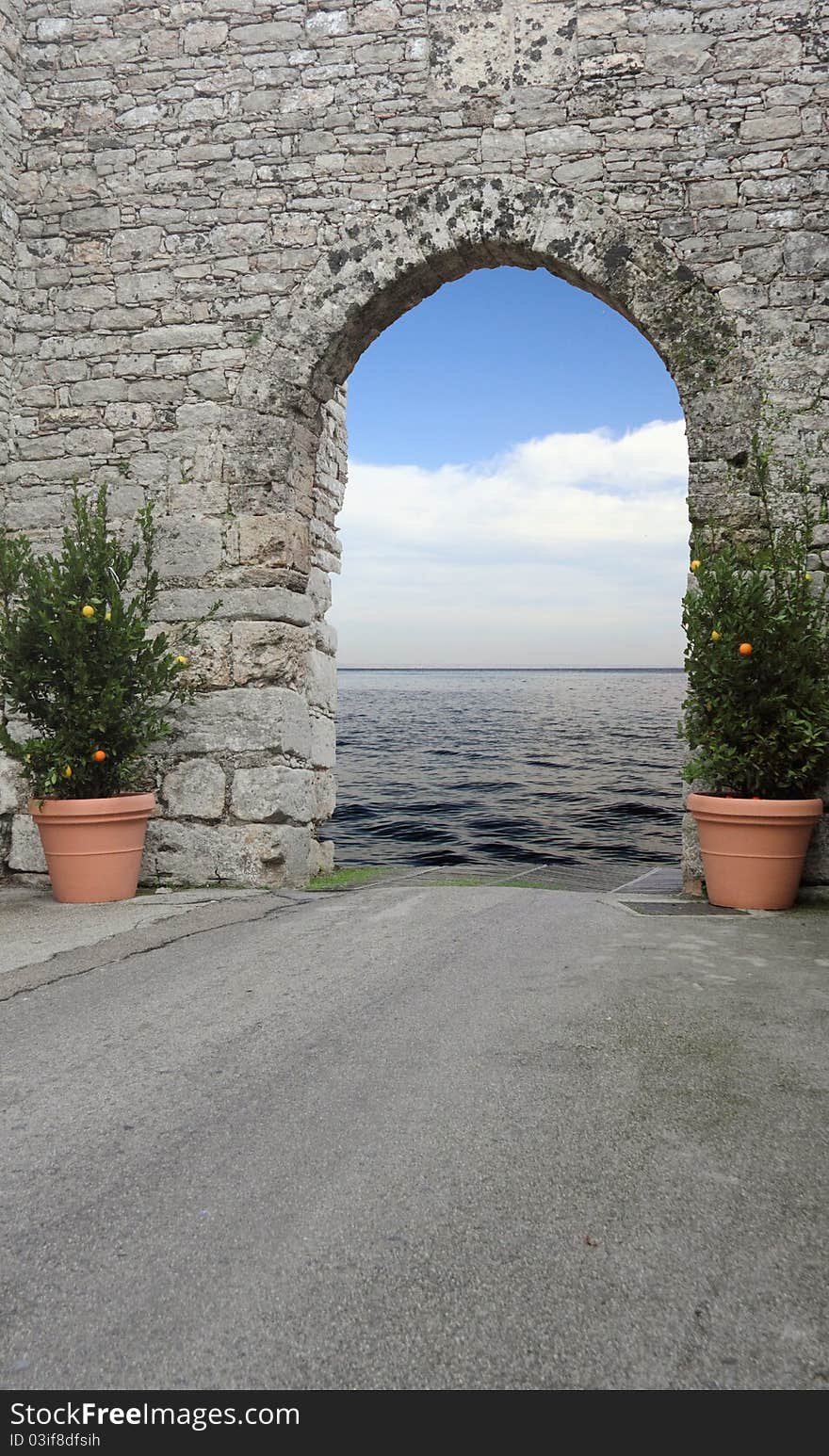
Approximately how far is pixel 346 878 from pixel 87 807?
5.78 ft

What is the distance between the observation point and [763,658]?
4.59 meters

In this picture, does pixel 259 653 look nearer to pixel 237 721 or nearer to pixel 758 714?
pixel 237 721

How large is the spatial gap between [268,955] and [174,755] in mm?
1979

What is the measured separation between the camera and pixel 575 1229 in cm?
172

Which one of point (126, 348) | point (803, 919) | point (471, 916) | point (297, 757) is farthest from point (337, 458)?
point (803, 919)

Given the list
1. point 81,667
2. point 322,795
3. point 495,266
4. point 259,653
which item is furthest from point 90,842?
A: point 495,266

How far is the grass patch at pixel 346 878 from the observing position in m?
5.52

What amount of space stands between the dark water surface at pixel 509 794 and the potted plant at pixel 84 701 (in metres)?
3.98

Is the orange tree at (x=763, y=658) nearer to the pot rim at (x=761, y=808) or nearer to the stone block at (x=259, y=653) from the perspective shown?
the pot rim at (x=761, y=808)

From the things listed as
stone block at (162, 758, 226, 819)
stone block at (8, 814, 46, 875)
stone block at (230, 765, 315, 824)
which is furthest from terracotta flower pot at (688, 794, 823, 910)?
stone block at (8, 814, 46, 875)

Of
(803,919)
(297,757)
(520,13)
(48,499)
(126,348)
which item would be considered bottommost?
(803,919)

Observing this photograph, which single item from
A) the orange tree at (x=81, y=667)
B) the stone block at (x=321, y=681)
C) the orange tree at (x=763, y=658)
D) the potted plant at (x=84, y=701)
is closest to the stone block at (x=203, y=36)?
the orange tree at (x=81, y=667)

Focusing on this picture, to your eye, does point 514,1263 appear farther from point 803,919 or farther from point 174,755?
point 174,755

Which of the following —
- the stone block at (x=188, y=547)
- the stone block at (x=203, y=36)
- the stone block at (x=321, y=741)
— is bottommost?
the stone block at (x=321, y=741)
